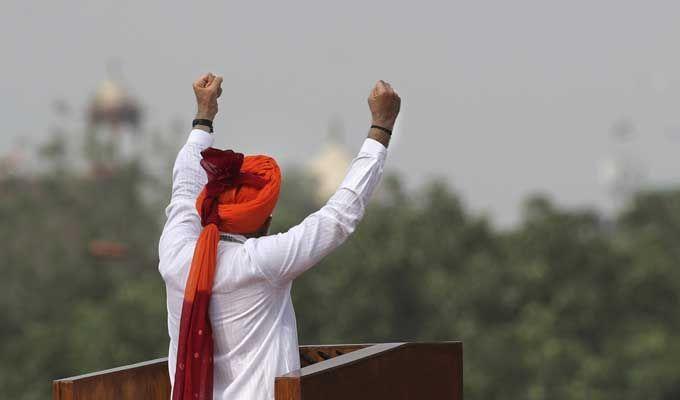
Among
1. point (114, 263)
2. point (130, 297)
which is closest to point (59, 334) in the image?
point (130, 297)

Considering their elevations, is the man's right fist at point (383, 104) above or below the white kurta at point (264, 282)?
above

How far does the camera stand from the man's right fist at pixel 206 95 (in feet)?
9.29

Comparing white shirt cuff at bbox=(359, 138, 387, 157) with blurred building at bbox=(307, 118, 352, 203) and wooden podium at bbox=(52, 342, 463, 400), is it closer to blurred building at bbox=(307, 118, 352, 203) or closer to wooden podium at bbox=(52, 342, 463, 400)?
wooden podium at bbox=(52, 342, 463, 400)

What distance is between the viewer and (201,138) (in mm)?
2768

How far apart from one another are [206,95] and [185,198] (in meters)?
0.31

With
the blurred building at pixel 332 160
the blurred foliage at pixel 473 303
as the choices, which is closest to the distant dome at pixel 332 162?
the blurred building at pixel 332 160

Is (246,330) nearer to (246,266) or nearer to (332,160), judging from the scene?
(246,266)

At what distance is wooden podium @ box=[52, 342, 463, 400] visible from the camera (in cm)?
221

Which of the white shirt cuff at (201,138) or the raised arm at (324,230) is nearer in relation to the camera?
the raised arm at (324,230)

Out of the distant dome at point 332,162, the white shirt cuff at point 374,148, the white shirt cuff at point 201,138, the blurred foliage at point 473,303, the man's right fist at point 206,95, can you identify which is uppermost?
the distant dome at point 332,162

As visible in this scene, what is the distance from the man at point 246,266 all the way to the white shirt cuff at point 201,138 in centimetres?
30

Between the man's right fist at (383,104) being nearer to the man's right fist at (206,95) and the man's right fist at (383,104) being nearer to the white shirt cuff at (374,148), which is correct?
the white shirt cuff at (374,148)

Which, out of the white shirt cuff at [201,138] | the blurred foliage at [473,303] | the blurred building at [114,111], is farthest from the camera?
the blurred building at [114,111]

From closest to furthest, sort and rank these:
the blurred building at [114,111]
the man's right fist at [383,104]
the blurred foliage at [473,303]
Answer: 1. the man's right fist at [383,104]
2. the blurred foliage at [473,303]
3. the blurred building at [114,111]
